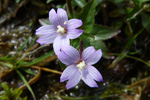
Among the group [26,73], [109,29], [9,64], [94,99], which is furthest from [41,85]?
[109,29]

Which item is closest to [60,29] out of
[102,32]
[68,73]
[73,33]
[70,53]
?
[73,33]

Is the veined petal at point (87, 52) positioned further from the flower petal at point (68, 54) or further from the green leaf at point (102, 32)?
the green leaf at point (102, 32)

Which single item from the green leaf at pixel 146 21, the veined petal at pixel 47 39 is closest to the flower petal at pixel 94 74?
the veined petal at pixel 47 39

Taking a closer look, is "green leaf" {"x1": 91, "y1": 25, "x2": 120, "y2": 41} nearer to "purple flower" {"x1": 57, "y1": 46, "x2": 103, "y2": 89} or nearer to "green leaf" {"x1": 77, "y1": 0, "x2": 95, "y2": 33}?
"green leaf" {"x1": 77, "y1": 0, "x2": 95, "y2": 33}

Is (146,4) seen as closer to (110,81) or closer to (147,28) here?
(147,28)

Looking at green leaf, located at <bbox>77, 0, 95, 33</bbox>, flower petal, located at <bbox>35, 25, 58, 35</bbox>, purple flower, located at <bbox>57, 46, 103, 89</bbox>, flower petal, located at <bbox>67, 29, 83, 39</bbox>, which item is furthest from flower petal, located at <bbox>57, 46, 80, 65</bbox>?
green leaf, located at <bbox>77, 0, 95, 33</bbox>

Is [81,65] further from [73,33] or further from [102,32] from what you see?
[102,32]
